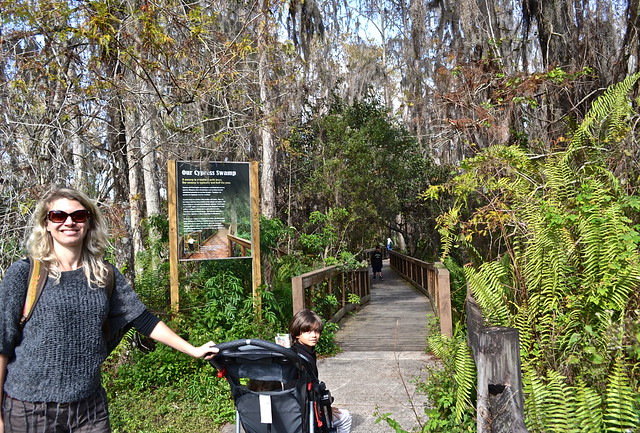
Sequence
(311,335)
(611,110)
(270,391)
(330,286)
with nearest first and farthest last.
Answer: (270,391) → (311,335) → (611,110) → (330,286)

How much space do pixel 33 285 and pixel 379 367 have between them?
5145mm

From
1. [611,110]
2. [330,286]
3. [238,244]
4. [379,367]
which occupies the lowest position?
[379,367]

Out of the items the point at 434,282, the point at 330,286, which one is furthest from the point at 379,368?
the point at 434,282

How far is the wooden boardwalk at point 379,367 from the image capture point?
5059mm

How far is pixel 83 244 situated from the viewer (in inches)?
101

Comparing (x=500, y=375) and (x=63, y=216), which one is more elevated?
(x=63, y=216)

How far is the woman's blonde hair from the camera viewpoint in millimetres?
2414

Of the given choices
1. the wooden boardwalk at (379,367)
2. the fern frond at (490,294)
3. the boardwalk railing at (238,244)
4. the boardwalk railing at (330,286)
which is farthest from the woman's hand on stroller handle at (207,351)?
the boardwalk railing at (330,286)

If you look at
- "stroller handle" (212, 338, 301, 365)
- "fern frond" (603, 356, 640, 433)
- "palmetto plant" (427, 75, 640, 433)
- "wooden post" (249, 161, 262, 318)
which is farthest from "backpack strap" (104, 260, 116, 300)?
"wooden post" (249, 161, 262, 318)

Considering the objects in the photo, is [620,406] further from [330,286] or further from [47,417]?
[330,286]

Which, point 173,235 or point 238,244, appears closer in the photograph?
point 173,235

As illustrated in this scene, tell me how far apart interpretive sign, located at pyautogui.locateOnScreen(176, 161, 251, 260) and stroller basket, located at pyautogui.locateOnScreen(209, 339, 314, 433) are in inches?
147

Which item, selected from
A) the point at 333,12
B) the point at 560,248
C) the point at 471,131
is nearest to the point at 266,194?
the point at 471,131

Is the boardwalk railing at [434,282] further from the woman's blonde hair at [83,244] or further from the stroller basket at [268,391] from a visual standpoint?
the woman's blonde hair at [83,244]
